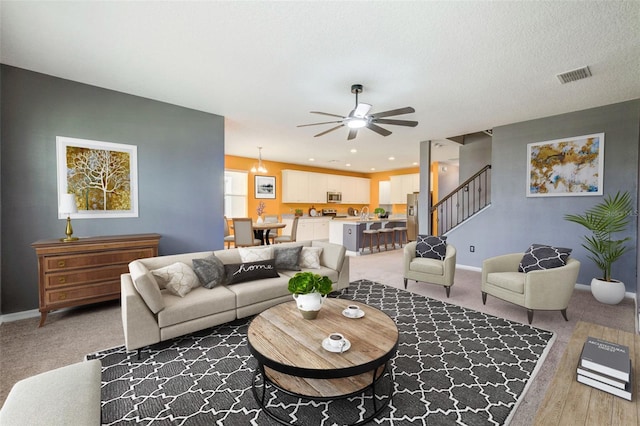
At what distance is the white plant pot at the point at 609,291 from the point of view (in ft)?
11.7

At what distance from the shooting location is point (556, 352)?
7.94ft

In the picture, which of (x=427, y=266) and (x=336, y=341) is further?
(x=427, y=266)

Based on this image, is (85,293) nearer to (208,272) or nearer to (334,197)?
(208,272)

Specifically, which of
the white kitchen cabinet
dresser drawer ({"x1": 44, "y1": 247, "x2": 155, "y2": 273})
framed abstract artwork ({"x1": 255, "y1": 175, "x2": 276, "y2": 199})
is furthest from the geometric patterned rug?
the white kitchen cabinet

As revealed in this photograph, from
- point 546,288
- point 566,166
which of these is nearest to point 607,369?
point 546,288

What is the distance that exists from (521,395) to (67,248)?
4506 mm

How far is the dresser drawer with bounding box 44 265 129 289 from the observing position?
294 centimetres

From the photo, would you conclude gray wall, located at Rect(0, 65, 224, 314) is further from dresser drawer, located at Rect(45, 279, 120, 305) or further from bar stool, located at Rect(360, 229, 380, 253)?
bar stool, located at Rect(360, 229, 380, 253)

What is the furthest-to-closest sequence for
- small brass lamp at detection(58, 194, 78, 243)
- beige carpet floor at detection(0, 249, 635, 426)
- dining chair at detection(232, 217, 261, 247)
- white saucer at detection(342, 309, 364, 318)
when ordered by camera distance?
dining chair at detection(232, 217, 261, 247), small brass lamp at detection(58, 194, 78, 243), white saucer at detection(342, 309, 364, 318), beige carpet floor at detection(0, 249, 635, 426)

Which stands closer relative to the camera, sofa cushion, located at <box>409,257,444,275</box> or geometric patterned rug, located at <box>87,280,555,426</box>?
geometric patterned rug, located at <box>87,280,555,426</box>

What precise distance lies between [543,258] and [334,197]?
740 cm

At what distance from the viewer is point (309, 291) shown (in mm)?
2143

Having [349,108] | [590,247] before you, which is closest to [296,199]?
[349,108]

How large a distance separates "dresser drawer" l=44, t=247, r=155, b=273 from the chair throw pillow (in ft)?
16.3
